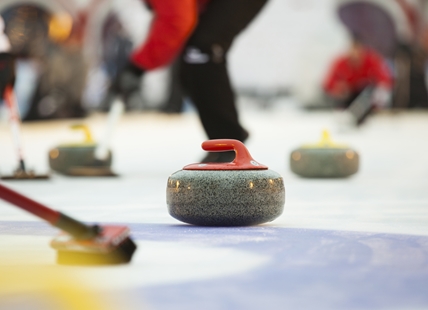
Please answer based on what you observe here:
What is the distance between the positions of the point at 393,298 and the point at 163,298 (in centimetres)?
29

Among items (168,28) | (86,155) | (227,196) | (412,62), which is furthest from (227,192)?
(412,62)

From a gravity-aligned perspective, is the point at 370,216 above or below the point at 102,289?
below

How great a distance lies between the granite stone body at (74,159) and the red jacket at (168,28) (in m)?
0.63

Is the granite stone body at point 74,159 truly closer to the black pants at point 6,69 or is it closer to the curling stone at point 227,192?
the black pants at point 6,69

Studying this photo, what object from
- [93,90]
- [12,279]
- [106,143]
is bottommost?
[93,90]

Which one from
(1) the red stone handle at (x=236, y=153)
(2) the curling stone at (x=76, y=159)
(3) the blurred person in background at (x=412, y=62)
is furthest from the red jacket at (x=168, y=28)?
(3) the blurred person in background at (x=412, y=62)

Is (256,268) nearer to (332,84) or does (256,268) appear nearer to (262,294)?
(262,294)

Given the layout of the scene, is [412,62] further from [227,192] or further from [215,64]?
[227,192]

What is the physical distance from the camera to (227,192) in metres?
1.65

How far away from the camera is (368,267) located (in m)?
1.22

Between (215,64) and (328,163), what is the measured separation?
639 mm

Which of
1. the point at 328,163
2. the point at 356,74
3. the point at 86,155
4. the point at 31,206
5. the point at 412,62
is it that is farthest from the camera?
the point at 412,62

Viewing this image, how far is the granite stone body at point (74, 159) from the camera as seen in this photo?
3.58 m

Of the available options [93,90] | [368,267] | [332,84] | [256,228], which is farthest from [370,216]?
[93,90]
